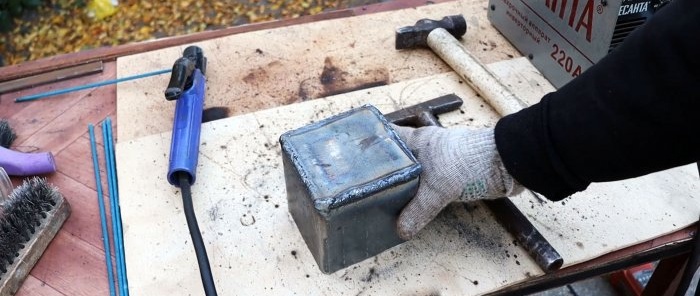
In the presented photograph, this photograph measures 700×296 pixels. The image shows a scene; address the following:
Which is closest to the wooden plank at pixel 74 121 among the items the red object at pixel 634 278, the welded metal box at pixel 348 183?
the welded metal box at pixel 348 183

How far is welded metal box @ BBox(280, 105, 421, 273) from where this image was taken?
0.83 m

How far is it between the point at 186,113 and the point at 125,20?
227 centimetres

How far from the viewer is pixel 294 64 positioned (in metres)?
1.36

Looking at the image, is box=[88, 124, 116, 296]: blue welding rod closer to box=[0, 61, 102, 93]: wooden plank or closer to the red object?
box=[0, 61, 102, 93]: wooden plank

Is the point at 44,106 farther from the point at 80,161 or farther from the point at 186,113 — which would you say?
the point at 186,113

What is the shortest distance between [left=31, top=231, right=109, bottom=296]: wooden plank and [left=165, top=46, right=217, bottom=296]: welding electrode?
0.56 ft

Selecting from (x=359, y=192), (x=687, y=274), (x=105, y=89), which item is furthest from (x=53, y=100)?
(x=687, y=274)

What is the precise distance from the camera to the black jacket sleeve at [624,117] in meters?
0.67

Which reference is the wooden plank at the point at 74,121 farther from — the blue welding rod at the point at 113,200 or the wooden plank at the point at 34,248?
the wooden plank at the point at 34,248

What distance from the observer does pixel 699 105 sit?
0.67 meters

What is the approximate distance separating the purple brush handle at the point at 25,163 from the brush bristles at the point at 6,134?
0.07 m

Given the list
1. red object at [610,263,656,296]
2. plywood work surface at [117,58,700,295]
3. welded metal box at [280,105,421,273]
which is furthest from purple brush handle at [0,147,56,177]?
red object at [610,263,656,296]

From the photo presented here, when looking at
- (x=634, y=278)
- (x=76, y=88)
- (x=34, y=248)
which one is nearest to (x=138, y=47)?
(x=76, y=88)

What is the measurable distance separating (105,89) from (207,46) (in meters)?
0.26
